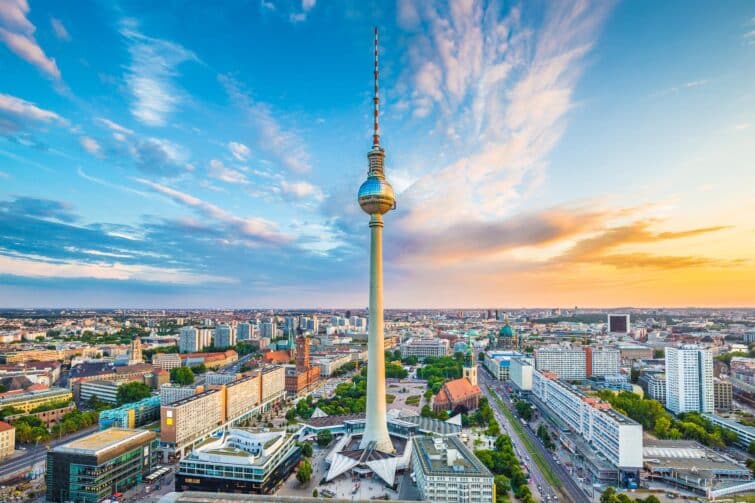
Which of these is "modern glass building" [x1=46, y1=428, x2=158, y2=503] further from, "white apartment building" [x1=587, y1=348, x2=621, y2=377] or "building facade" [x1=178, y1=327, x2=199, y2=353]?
"building facade" [x1=178, y1=327, x2=199, y2=353]

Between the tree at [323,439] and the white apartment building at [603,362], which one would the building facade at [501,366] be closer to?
the white apartment building at [603,362]

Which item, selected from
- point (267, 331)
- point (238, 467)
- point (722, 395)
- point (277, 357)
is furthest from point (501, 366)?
point (267, 331)

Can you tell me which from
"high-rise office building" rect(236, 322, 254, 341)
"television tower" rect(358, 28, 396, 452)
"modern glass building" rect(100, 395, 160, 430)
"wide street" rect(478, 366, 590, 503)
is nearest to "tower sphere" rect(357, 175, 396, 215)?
"television tower" rect(358, 28, 396, 452)

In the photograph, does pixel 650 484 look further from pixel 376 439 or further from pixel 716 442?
pixel 376 439

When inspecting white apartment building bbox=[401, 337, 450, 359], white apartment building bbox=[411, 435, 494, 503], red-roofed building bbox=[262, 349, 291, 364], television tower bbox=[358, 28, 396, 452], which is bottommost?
white apartment building bbox=[401, 337, 450, 359]

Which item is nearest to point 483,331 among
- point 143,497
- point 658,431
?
point 658,431

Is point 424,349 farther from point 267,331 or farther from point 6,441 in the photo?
point 6,441
